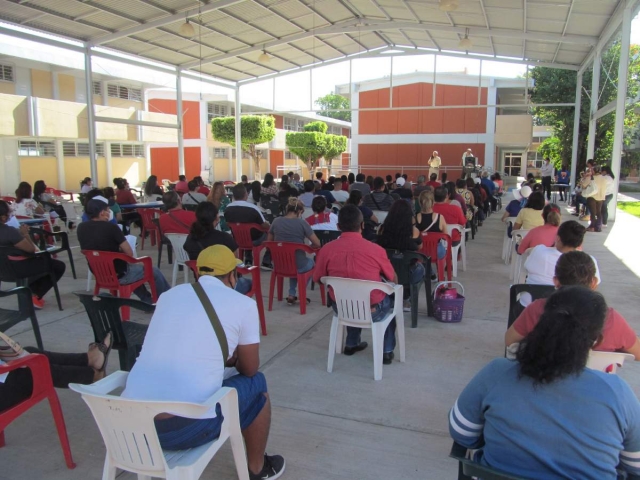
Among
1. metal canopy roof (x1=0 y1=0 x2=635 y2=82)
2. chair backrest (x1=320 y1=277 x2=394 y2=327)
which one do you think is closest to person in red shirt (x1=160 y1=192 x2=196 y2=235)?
chair backrest (x1=320 y1=277 x2=394 y2=327)

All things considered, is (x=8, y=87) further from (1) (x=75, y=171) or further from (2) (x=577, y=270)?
(2) (x=577, y=270)

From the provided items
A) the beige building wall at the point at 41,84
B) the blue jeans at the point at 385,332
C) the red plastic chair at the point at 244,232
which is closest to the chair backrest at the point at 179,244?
the red plastic chair at the point at 244,232

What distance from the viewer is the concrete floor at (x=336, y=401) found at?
2.52 meters

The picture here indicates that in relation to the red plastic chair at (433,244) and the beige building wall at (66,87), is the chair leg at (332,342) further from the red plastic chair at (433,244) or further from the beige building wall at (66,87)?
the beige building wall at (66,87)

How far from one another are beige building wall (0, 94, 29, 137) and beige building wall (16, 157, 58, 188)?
3.27 m

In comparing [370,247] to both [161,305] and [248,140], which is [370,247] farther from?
[248,140]

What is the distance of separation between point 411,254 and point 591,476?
2952 mm

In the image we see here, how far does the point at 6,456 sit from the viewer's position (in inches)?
102

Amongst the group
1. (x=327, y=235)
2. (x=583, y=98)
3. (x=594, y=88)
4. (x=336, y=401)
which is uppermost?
(x=583, y=98)

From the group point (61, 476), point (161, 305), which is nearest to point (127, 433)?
point (161, 305)

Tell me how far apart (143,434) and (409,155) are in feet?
82.4

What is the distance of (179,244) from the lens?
5570 millimetres

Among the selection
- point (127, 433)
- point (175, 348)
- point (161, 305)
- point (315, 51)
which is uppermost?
point (315, 51)

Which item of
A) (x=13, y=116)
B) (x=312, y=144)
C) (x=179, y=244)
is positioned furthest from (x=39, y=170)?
(x=179, y=244)
